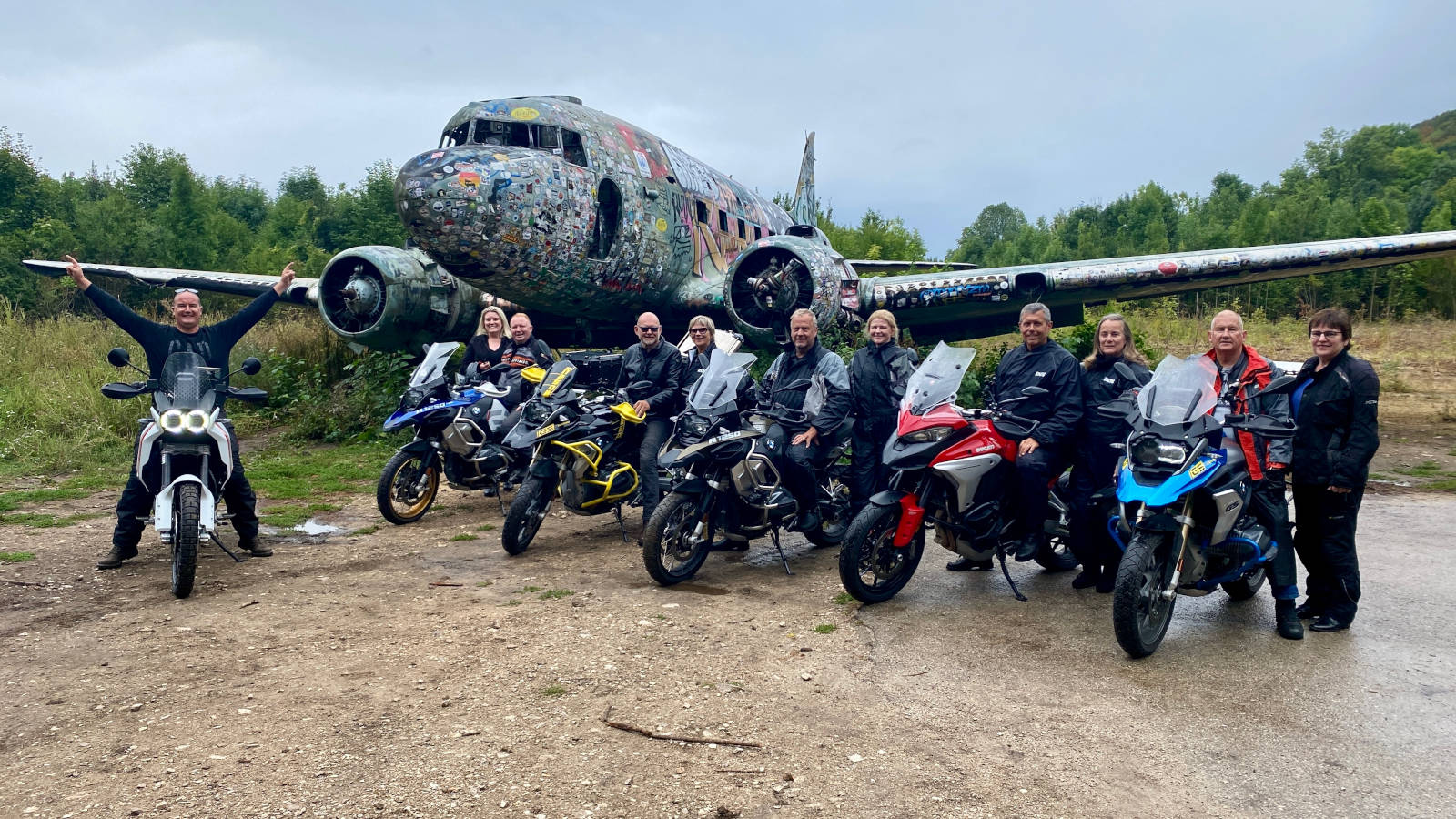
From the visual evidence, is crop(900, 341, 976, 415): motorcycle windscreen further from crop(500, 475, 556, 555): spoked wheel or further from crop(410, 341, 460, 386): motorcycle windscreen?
crop(410, 341, 460, 386): motorcycle windscreen

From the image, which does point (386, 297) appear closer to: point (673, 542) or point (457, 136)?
point (457, 136)

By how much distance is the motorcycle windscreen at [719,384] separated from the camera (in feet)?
19.0

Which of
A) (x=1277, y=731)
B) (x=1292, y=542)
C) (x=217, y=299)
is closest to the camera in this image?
(x=1277, y=731)

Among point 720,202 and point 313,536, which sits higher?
point 720,202

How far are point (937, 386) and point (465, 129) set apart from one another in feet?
22.1

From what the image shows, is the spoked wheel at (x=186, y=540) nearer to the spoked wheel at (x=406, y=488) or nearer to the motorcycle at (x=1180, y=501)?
the spoked wheel at (x=406, y=488)

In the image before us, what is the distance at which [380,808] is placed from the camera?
273 cm

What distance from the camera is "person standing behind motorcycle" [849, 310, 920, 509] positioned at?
19.9 ft

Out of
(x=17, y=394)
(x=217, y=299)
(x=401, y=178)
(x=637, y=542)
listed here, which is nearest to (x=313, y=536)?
(x=637, y=542)

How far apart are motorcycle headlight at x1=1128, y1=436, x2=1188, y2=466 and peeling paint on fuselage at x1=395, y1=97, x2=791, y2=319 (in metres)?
6.32

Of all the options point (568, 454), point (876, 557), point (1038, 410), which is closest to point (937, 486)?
point (876, 557)

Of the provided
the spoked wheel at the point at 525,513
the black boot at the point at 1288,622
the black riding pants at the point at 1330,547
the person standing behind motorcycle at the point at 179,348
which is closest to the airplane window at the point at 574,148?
the person standing behind motorcycle at the point at 179,348

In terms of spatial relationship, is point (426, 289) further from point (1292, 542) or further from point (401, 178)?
point (1292, 542)

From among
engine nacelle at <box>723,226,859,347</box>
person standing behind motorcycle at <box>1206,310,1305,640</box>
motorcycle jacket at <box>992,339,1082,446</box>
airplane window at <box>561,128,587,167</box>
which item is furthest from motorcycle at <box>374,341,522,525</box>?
person standing behind motorcycle at <box>1206,310,1305,640</box>
